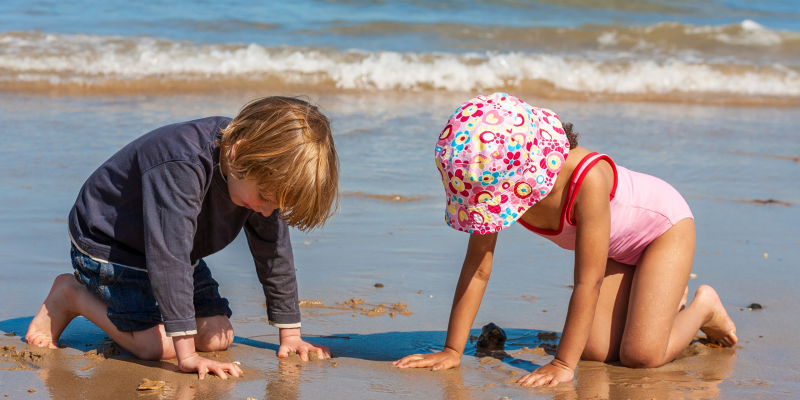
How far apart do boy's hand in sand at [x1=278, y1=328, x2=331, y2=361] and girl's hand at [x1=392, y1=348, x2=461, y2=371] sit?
24 cm

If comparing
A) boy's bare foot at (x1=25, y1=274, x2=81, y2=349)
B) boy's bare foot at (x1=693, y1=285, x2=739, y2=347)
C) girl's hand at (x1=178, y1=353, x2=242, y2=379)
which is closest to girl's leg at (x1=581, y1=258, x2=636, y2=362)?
boy's bare foot at (x1=693, y1=285, x2=739, y2=347)

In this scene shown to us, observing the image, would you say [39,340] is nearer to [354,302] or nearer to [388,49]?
[354,302]

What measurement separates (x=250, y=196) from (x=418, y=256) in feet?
4.78

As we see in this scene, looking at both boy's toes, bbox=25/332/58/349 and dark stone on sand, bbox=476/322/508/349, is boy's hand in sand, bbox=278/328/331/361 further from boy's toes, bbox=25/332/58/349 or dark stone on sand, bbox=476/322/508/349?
boy's toes, bbox=25/332/58/349

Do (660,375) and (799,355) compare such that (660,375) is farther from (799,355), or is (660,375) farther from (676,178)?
(676,178)

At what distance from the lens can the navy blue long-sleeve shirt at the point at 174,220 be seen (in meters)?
2.08

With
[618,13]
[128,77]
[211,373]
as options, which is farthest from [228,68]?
[618,13]

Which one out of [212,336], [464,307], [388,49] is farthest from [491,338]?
[388,49]

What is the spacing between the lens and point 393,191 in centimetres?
447

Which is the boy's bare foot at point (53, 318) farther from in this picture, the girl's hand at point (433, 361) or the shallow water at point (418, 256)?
the girl's hand at point (433, 361)

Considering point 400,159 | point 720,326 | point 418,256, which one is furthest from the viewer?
point 400,159

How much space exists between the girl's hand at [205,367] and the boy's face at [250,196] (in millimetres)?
462

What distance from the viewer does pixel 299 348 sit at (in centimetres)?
238

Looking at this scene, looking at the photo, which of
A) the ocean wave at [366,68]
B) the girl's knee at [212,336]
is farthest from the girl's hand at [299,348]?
the ocean wave at [366,68]
